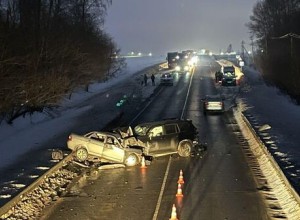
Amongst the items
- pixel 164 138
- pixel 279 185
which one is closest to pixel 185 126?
pixel 164 138

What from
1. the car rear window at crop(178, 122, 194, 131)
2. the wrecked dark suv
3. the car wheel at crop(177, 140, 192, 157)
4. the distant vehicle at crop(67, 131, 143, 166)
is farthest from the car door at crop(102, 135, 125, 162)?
the car rear window at crop(178, 122, 194, 131)

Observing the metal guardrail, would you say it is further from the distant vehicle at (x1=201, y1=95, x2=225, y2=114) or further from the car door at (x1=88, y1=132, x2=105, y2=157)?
the distant vehicle at (x1=201, y1=95, x2=225, y2=114)

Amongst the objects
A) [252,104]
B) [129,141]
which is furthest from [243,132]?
[252,104]

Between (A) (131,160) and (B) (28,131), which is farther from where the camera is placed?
(B) (28,131)

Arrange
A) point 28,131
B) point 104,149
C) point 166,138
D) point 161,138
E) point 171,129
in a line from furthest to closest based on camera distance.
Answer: point 28,131 → point 171,129 → point 166,138 → point 161,138 → point 104,149

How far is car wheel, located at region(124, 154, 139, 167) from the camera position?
19875 millimetres

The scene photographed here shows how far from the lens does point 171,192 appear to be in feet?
50.8

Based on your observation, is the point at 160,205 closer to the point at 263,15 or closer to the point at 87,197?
the point at 87,197

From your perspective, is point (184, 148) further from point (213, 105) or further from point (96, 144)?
point (213, 105)

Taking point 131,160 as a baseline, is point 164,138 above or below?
Answer: above

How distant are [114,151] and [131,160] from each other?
79cm

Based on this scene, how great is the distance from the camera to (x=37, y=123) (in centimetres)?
3466

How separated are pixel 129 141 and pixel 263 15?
107532 mm

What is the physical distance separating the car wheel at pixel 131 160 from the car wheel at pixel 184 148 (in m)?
2.60
